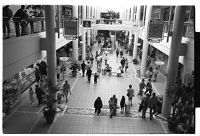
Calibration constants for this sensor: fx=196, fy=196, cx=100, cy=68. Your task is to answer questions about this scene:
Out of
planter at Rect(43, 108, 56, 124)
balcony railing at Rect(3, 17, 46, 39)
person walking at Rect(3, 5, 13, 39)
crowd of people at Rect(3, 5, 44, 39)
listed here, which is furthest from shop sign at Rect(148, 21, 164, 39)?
person walking at Rect(3, 5, 13, 39)

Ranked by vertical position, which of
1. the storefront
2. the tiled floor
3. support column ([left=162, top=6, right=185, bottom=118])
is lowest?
the tiled floor

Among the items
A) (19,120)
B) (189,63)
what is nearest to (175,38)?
(189,63)

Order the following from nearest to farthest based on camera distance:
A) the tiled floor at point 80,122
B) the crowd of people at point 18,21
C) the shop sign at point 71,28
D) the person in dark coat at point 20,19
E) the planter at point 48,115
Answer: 1. the crowd of people at point 18,21
2. the person in dark coat at point 20,19
3. the tiled floor at point 80,122
4. the planter at point 48,115
5. the shop sign at point 71,28

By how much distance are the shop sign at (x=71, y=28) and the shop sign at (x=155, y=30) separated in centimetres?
413

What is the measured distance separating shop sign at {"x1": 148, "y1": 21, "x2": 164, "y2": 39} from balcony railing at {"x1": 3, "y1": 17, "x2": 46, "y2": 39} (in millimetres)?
5997

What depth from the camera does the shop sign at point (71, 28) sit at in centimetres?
1091

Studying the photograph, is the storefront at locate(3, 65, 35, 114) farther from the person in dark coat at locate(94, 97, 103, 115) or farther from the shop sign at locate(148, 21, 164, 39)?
the shop sign at locate(148, 21, 164, 39)

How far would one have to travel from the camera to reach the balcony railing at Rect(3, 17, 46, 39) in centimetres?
754

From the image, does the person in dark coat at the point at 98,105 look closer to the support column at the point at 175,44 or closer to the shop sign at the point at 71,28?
the support column at the point at 175,44

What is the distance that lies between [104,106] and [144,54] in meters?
7.77

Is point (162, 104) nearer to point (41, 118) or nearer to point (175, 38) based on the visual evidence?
point (175, 38)

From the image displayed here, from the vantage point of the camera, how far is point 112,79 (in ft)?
54.5

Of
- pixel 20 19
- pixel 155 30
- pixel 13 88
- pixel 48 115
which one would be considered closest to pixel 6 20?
pixel 20 19

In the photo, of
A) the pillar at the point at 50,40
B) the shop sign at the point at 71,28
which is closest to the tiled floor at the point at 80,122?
the pillar at the point at 50,40
